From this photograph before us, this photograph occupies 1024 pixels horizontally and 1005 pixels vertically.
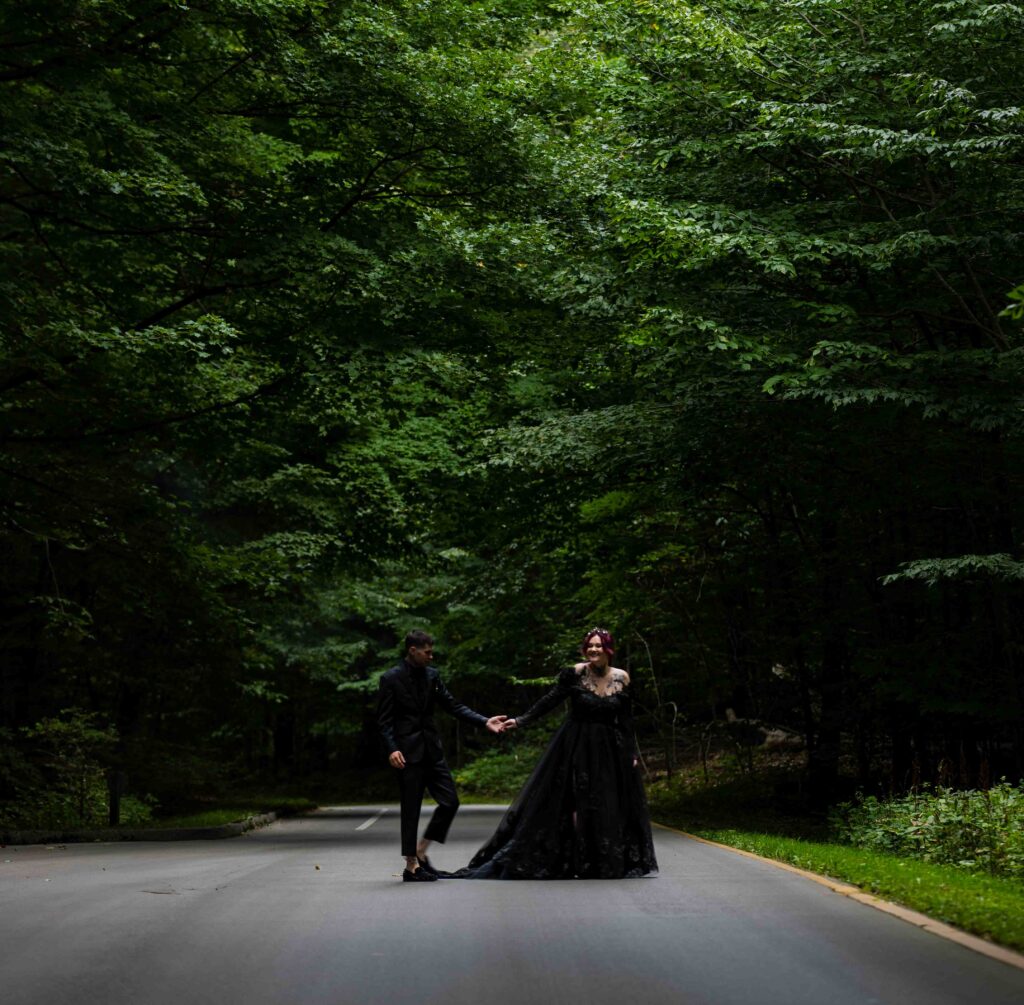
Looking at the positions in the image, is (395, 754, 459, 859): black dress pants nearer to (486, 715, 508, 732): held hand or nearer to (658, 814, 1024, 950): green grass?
(486, 715, 508, 732): held hand

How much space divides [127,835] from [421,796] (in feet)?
30.4

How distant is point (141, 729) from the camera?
2931 cm

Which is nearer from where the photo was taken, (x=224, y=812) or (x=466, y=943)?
(x=466, y=943)

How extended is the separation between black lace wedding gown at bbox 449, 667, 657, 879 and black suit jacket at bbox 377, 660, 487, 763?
81 centimetres

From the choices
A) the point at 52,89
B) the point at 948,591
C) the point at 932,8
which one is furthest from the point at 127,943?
the point at 948,591

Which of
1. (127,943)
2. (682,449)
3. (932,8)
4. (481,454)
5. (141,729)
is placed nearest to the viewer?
(127,943)

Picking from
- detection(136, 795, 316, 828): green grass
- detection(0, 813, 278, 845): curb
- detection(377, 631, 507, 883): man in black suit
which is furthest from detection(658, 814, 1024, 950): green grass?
detection(136, 795, 316, 828): green grass

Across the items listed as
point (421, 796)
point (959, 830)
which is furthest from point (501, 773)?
point (421, 796)

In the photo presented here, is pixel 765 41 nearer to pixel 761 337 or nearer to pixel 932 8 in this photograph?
pixel 932 8

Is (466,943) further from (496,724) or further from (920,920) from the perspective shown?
(496,724)

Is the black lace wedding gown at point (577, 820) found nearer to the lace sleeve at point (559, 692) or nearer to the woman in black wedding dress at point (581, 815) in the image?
the woman in black wedding dress at point (581, 815)

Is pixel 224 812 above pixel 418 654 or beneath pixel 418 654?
beneath

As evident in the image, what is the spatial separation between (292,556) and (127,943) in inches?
711

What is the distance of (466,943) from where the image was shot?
27.8 feet
